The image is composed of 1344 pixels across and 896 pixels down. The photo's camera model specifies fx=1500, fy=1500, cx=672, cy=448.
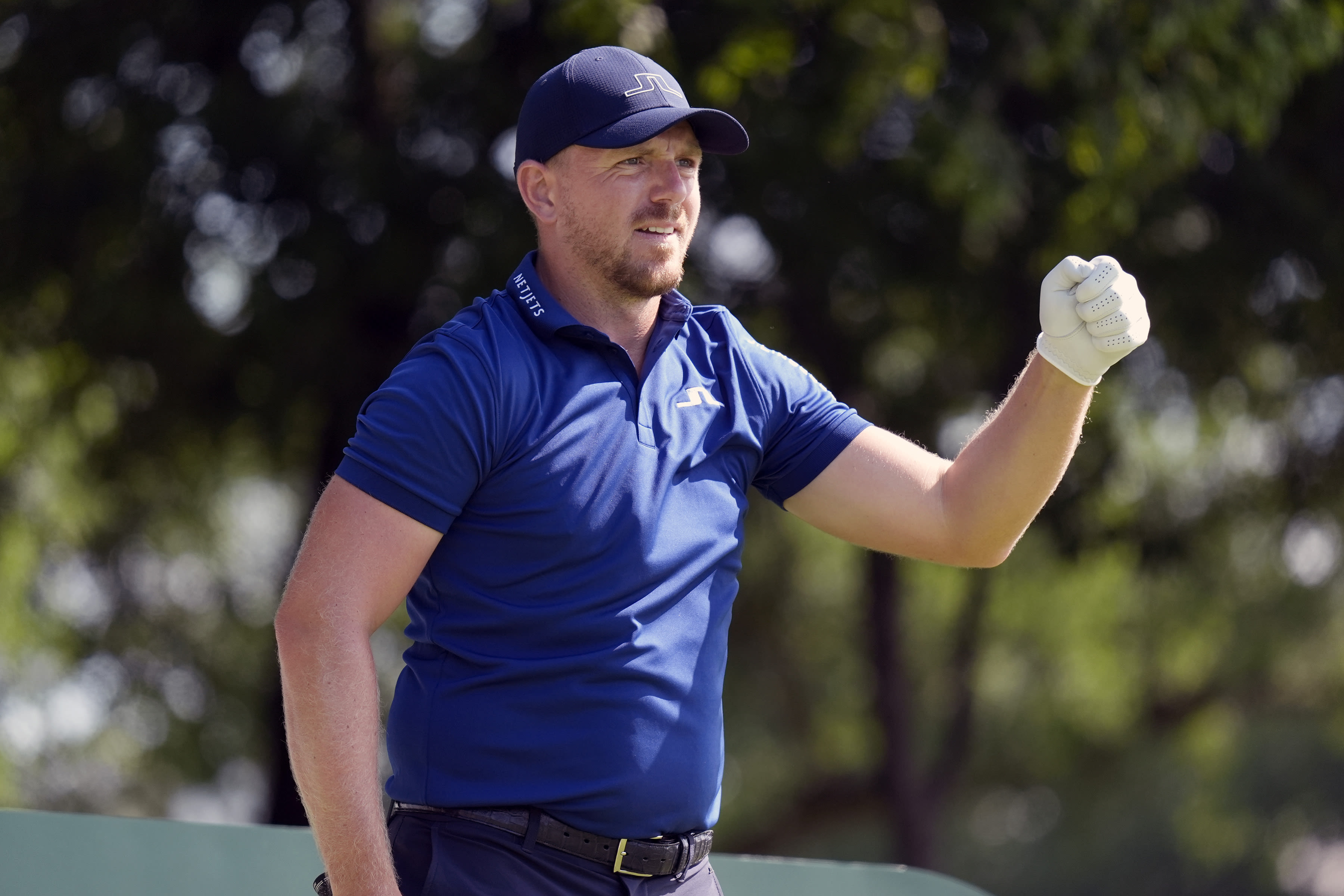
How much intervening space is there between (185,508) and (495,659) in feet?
31.8

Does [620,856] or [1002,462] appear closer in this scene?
[620,856]

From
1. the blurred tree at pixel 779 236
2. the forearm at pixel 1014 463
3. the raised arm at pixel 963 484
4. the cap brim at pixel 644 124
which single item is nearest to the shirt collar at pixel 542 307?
the cap brim at pixel 644 124

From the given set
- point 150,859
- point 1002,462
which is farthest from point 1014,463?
point 150,859

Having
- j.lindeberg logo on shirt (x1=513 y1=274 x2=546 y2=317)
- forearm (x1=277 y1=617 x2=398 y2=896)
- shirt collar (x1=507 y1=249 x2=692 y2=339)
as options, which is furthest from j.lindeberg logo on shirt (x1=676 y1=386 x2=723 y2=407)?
forearm (x1=277 y1=617 x2=398 y2=896)

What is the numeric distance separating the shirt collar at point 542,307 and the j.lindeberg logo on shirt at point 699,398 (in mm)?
120

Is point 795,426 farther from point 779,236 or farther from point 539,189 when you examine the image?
point 779,236

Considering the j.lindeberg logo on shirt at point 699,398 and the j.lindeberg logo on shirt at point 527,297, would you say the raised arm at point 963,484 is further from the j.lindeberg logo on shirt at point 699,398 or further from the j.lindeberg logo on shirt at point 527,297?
the j.lindeberg logo on shirt at point 527,297

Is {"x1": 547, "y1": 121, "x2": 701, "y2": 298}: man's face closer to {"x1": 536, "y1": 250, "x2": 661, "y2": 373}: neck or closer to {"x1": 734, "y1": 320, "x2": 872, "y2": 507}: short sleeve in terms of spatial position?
{"x1": 536, "y1": 250, "x2": 661, "y2": 373}: neck

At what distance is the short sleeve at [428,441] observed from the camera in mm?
2127

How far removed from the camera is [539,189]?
258cm

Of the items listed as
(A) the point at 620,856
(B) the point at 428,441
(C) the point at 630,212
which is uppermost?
(C) the point at 630,212

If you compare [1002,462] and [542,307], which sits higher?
[542,307]

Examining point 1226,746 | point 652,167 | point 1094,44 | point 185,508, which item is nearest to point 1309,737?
point 1226,746

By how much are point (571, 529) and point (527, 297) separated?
43 cm
